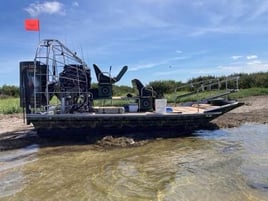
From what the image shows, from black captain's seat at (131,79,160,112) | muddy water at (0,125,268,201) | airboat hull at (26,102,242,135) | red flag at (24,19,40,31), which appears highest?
red flag at (24,19,40,31)

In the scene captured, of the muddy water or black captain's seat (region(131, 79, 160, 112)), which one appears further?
black captain's seat (region(131, 79, 160, 112))

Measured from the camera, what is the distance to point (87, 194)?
642 centimetres

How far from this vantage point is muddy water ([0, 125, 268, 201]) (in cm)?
633

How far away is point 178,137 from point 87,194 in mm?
6562

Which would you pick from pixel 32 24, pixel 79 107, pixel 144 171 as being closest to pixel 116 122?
pixel 79 107

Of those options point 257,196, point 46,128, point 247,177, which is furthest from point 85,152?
point 257,196

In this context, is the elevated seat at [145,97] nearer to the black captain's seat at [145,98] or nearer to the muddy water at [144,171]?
the black captain's seat at [145,98]

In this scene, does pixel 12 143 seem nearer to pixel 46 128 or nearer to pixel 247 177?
pixel 46 128

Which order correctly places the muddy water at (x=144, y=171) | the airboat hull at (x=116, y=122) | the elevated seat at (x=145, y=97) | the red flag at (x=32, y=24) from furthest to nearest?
the elevated seat at (x=145, y=97)
the red flag at (x=32, y=24)
the airboat hull at (x=116, y=122)
the muddy water at (x=144, y=171)

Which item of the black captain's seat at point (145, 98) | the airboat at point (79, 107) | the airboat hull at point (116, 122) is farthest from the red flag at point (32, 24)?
the black captain's seat at point (145, 98)

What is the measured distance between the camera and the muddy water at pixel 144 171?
6.33 meters

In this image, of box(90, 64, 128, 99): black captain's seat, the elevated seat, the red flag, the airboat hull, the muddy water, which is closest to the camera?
the muddy water

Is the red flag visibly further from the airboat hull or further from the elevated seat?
the elevated seat

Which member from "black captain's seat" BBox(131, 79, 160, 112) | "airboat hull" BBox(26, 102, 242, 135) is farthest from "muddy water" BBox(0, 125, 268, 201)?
"black captain's seat" BBox(131, 79, 160, 112)
